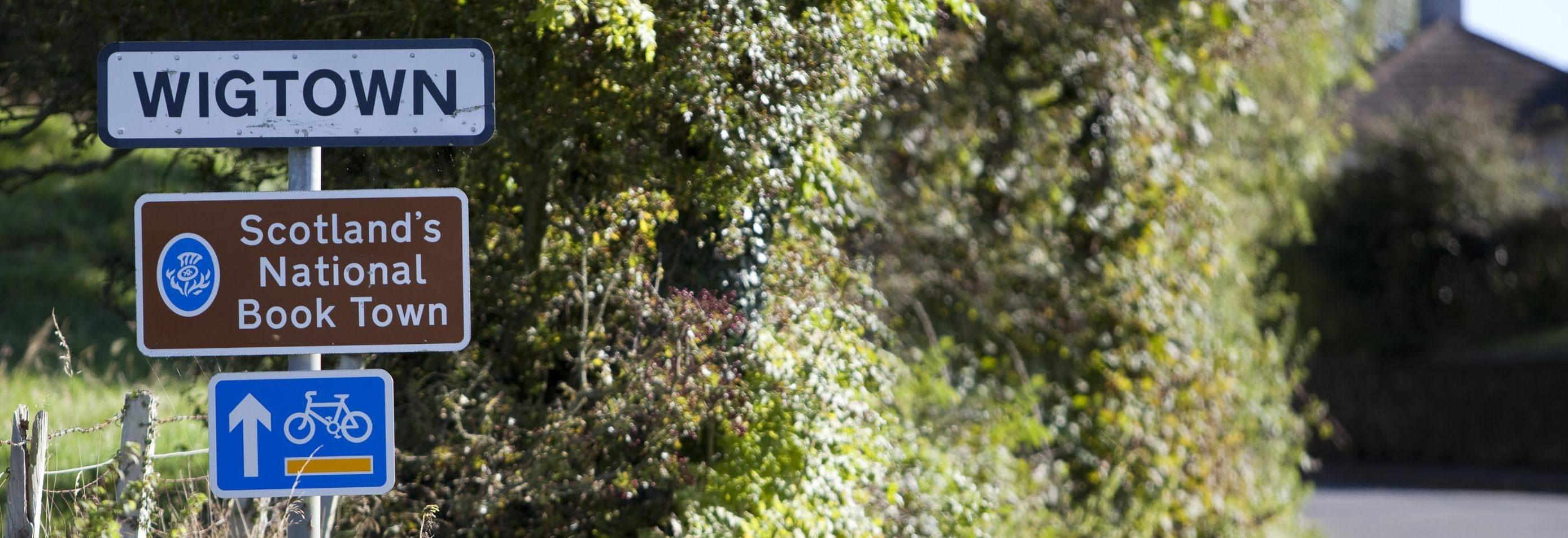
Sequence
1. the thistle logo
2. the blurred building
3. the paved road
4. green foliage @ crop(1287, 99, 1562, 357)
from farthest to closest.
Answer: the blurred building, green foliage @ crop(1287, 99, 1562, 357), the paved road, the thistle logo

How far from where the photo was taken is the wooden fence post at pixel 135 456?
351 cm

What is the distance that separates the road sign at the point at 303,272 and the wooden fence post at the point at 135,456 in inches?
15.8

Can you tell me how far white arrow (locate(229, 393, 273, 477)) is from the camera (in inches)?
127

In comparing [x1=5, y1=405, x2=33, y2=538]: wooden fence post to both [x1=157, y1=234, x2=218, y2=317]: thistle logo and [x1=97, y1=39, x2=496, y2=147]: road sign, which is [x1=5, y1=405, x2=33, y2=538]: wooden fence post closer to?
[x1=157, y1=234, x2=218, y2=317]: thistle logo

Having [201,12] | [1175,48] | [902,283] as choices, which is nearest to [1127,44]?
[1175,48]

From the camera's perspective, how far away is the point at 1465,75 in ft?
91.8

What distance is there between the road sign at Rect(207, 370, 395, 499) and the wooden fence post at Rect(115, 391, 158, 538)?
41cm

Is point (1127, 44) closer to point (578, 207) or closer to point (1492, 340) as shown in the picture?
point (578, 207)

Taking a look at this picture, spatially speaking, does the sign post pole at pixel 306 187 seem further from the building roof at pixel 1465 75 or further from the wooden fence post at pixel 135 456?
the building roof at pixel 1465 75

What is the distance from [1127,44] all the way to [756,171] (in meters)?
3.38

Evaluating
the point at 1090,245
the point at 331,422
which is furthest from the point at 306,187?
the point at 1090,245

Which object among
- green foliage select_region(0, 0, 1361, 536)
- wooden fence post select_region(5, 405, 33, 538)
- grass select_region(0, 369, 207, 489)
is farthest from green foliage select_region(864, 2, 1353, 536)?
wooden fence post select_region(5, 405, 33, 538)

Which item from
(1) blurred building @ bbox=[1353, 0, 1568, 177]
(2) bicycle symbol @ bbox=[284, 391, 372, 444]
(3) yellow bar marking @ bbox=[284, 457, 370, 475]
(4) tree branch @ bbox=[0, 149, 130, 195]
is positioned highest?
(2) bicycle symbol @ bbox=[284, 391, 372, 444]

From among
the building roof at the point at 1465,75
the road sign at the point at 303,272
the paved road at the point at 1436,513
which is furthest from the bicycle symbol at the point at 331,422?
the building roof at the point at 1465,75
